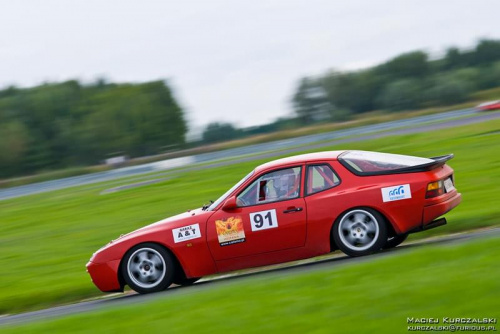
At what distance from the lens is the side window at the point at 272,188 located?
29.6ft

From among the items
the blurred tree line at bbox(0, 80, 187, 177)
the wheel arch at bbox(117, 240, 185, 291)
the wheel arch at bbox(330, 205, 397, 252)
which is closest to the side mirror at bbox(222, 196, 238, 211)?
the wheel arch at bbox(117, 240, 185, 291)

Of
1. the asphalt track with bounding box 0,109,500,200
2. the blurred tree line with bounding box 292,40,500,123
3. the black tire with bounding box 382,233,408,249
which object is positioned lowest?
the black tire with bounding box 382,233,408,249

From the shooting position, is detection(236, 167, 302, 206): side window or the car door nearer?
the car door

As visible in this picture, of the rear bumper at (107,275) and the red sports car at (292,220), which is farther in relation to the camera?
the rear bumper at (107,275)

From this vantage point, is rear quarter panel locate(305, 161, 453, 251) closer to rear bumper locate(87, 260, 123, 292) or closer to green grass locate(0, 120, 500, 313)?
green grass locate(0, 120, 500, 313)

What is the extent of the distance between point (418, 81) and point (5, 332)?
219ft

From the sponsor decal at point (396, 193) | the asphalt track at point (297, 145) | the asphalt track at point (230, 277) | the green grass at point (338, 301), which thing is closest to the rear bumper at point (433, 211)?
the sponsor decal at point (396, 193)

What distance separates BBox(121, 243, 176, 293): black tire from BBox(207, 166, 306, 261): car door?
591 millimetres

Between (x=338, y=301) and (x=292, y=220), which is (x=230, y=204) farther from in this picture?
(x=338, y=301)

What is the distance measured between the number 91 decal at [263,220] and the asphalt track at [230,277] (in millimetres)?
555

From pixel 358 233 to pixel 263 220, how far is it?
1081mm

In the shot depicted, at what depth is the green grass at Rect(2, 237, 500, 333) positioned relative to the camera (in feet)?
18.3

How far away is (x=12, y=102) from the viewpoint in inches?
3083

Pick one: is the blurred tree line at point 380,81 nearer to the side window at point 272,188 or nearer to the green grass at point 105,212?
the green grass at point 105,212
